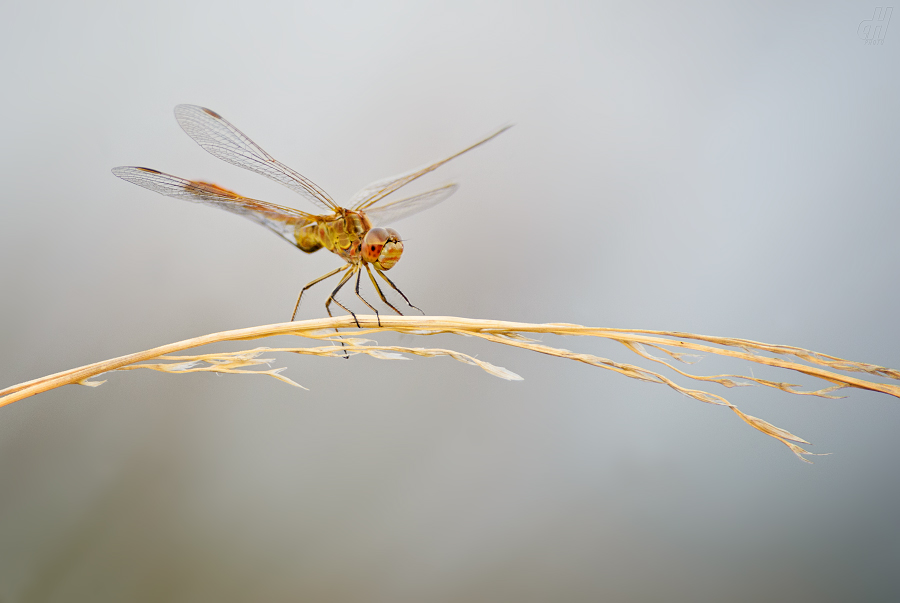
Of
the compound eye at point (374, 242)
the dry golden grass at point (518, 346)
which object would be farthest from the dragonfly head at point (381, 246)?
the dry golden grass at point (518, 346)

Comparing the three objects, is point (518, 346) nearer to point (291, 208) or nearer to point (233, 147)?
point (291, 208)

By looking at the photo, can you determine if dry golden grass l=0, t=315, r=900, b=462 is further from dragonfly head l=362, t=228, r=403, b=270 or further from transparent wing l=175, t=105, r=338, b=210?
transparent wing l=175, t=105, r=338, b=210

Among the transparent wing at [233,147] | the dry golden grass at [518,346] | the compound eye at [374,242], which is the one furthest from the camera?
the transparent wing at [233,147]

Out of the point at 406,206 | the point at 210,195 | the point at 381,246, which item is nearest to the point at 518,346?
the point at 381,246

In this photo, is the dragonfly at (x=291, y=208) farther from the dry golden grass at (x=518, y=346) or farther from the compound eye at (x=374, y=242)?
the dry golden grass at (x=518, y=346)

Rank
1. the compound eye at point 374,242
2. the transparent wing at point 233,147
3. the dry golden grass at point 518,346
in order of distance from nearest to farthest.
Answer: the dry golden grass at point 518,346 → the compound eye at point 374,242 → the transparent wing at point 233,147

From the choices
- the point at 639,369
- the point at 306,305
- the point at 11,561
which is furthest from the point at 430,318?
the point at 11,561

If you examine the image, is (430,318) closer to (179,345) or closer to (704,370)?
(179,345)
